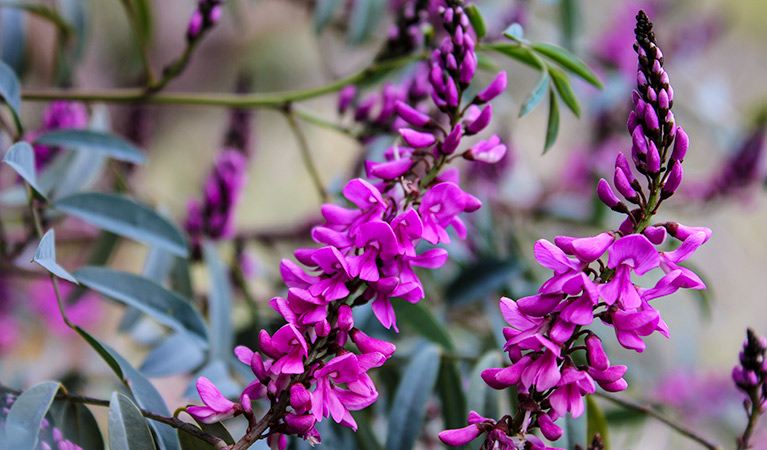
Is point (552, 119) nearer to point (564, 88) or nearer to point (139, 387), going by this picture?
point (564, 88)

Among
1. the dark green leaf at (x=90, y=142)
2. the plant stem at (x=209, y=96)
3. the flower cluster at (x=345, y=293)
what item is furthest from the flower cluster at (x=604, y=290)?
the dark green leaf at (x=90, y=142)

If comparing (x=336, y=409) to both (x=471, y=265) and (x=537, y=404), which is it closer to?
(x=537, y=404)

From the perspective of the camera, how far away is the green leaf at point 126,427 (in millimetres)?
331

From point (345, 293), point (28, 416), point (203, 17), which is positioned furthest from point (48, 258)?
point (203, 17)

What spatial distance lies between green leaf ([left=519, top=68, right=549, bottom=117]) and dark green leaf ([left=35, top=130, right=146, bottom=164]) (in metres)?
0.36

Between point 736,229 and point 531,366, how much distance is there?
6.85 ft

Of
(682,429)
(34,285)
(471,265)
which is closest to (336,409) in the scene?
(682,429)

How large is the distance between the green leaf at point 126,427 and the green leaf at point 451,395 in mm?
265

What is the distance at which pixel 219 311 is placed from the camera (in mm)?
646

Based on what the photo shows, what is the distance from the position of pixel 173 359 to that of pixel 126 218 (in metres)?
0.14

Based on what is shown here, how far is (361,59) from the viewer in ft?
6.31

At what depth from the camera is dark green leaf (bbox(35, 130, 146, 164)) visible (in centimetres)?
55

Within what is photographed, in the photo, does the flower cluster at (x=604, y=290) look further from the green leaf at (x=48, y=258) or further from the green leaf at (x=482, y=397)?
the green leaf at (x=48, y=258)

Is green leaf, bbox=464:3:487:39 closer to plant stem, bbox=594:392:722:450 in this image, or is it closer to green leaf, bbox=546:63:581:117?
green leaf, bbox=546:63:581:117
